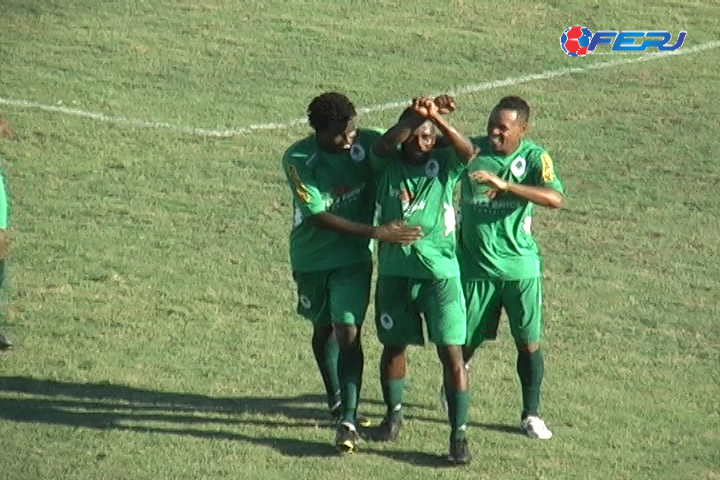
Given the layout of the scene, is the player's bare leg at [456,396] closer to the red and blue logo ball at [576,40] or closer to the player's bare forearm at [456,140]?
the player's bare forearm at [456,140]

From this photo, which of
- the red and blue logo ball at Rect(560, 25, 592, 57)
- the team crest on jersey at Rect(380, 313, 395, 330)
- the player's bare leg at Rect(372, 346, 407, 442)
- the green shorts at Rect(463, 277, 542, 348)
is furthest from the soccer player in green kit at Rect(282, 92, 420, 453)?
the red and blue logo ball at Rect(560, 25, 592, 57)

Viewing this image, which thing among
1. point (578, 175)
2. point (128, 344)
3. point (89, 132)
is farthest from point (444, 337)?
point (89, 132)

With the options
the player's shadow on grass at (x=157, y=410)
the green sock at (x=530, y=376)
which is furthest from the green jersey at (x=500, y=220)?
the player's shadow on grass at (x=157, y=410)

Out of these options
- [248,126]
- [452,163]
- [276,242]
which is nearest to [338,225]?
[452,163]

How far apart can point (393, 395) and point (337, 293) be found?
0.76m

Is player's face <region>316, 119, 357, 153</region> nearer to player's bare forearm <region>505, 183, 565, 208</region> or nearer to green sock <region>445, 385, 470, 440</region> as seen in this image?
player's bare forearm <region>505, 183, 565, 208</region>

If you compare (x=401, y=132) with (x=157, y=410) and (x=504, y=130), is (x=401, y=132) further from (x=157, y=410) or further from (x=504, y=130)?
(x=157, y=410)

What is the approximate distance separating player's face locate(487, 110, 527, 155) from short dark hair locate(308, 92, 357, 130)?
3.00ft

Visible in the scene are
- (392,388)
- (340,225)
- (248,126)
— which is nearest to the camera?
(340,225)

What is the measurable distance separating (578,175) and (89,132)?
4.87 metres

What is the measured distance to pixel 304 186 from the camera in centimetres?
1169

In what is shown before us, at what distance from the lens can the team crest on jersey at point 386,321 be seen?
11.9m

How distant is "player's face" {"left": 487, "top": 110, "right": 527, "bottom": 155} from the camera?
1188 cm

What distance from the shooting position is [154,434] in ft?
40.2
